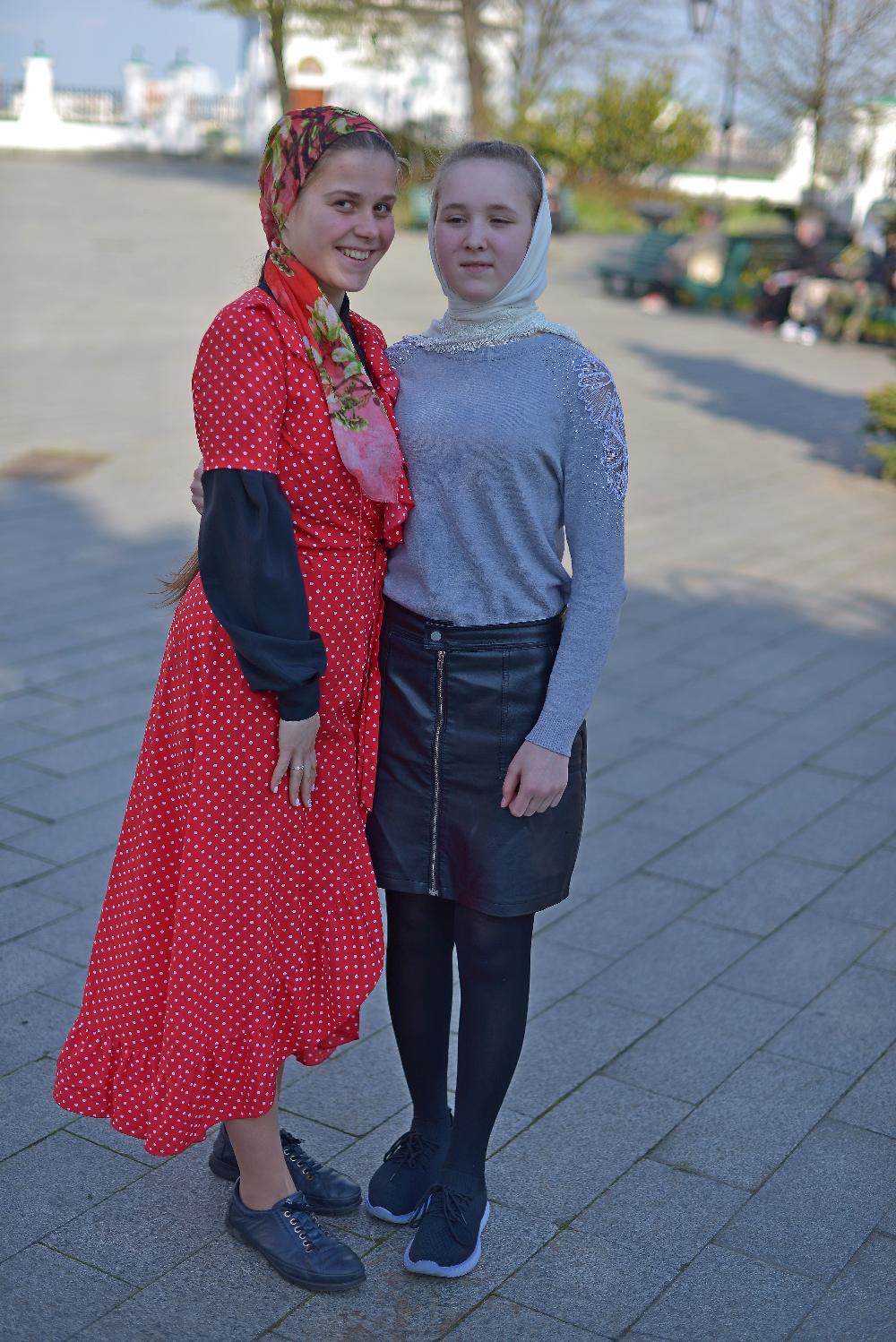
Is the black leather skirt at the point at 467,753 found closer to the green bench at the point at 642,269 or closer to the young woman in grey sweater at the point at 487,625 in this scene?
the young woman in grey sweater at the point at 487,625

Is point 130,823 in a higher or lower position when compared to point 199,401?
lower

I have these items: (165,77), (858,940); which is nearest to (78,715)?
(858,940)

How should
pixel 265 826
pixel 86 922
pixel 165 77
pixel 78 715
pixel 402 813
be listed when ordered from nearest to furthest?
pixel 265 826, pixel 402 813, pixel 86 922, pixel 78 715, pixel 165 77

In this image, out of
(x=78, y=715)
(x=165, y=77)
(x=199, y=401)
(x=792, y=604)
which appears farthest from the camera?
(x=165, y=77)

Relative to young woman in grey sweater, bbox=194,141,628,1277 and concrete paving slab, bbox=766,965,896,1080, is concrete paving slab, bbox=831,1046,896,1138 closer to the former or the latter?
concrete paving slab, bbox=766,965,896,1080

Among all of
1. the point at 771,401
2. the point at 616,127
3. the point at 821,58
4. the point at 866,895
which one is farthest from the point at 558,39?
the point at 866,895

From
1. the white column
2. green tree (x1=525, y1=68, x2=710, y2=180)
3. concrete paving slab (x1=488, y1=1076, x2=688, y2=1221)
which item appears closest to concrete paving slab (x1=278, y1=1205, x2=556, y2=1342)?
concrete paving slab (x1=488, y1=1076, x2=688, y2=1221)

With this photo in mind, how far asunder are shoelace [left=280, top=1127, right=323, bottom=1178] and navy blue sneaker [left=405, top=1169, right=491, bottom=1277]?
24 centimetres

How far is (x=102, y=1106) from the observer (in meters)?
2.58

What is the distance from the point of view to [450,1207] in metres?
2.64

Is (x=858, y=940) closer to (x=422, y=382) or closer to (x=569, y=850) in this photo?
(x=569, y=850)

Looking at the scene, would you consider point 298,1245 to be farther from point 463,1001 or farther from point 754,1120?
point 754,1120

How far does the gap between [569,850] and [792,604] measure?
4737 mm

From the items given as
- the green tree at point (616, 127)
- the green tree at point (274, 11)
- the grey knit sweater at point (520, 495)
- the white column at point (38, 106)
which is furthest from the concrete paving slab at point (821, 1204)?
the white column at point (38, 106)
